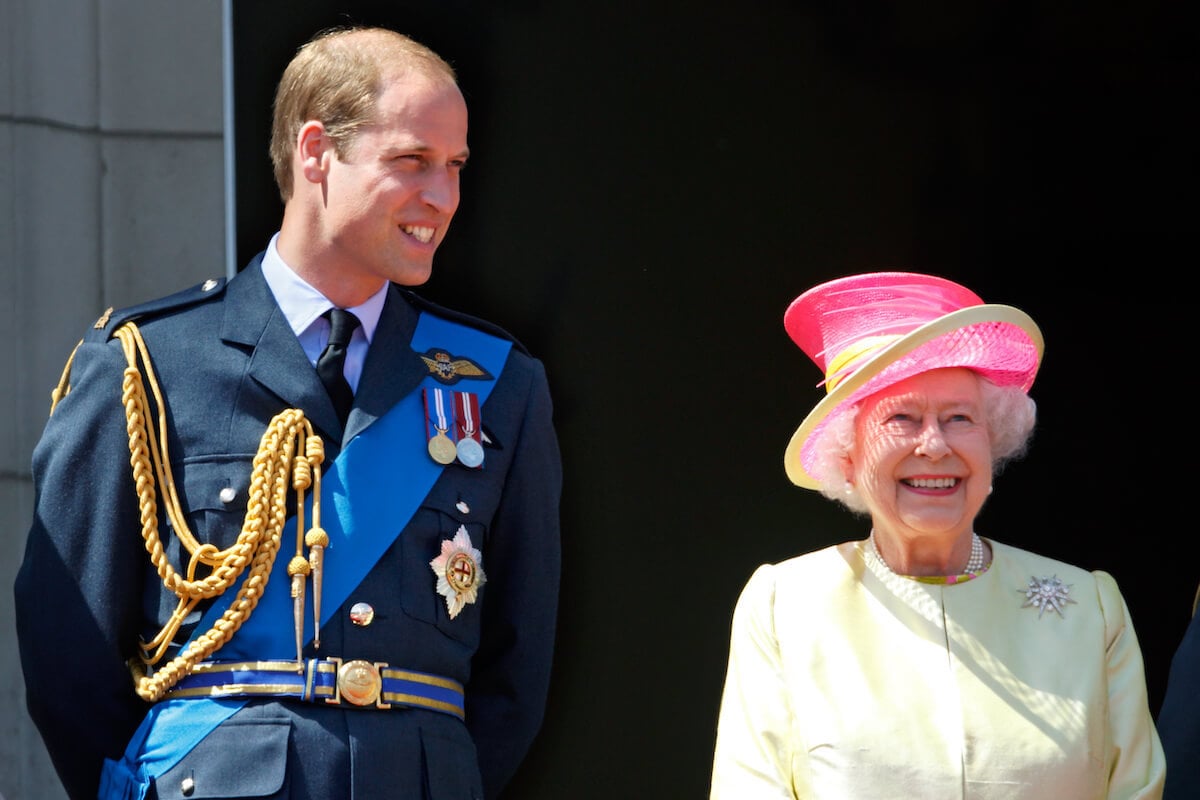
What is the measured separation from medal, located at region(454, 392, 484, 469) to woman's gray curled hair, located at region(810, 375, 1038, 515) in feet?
1.88

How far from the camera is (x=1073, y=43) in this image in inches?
175

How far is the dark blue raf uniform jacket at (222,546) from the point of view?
2.94 m

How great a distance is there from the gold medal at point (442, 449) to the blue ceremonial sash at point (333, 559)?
1cm

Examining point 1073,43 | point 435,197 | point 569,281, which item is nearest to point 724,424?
point 569,281

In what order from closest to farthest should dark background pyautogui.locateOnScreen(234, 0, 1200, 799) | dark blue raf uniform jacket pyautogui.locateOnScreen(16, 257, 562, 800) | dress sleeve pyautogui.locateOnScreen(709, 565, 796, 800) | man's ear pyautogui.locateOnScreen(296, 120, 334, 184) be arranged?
dark blue raf uniform jacket pyautogui.locateOnScreen(16, 257, 562, 800) < dress sleeve pyautogui.locateOnScreen(709, 565, 796, 800) < man's ear pyautogui.locateOnScreen(296, 120, 334, 184) < dark background pyautogui.locateOnScreen(234, 0, 1200, 799)

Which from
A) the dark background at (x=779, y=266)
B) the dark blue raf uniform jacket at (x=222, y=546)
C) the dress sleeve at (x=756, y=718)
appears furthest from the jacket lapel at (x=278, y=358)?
the dark background at (x=779, y=266)

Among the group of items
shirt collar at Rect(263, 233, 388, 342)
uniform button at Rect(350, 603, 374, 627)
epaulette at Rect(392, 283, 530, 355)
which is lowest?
uniform button at Rect(350, 603, 374, 627)

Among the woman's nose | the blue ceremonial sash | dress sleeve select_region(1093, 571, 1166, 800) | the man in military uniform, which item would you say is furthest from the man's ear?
dress sleeve select_region(1093, 571, 1166, 800)

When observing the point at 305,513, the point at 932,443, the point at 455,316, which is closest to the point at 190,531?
the point at 305,513

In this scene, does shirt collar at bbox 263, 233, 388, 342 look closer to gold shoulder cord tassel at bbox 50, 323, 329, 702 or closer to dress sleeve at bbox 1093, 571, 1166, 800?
gold shoulder cord tassel at bbox 50, 323, 329, 702

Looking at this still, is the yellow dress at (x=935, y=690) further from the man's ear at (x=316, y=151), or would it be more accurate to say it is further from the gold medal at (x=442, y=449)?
the man's ear at (x=316, y=151)

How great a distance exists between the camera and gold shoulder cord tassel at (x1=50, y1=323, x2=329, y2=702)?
2977mm

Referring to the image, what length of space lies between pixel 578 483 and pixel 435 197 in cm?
136

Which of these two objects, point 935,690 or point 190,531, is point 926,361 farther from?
point 190,531
